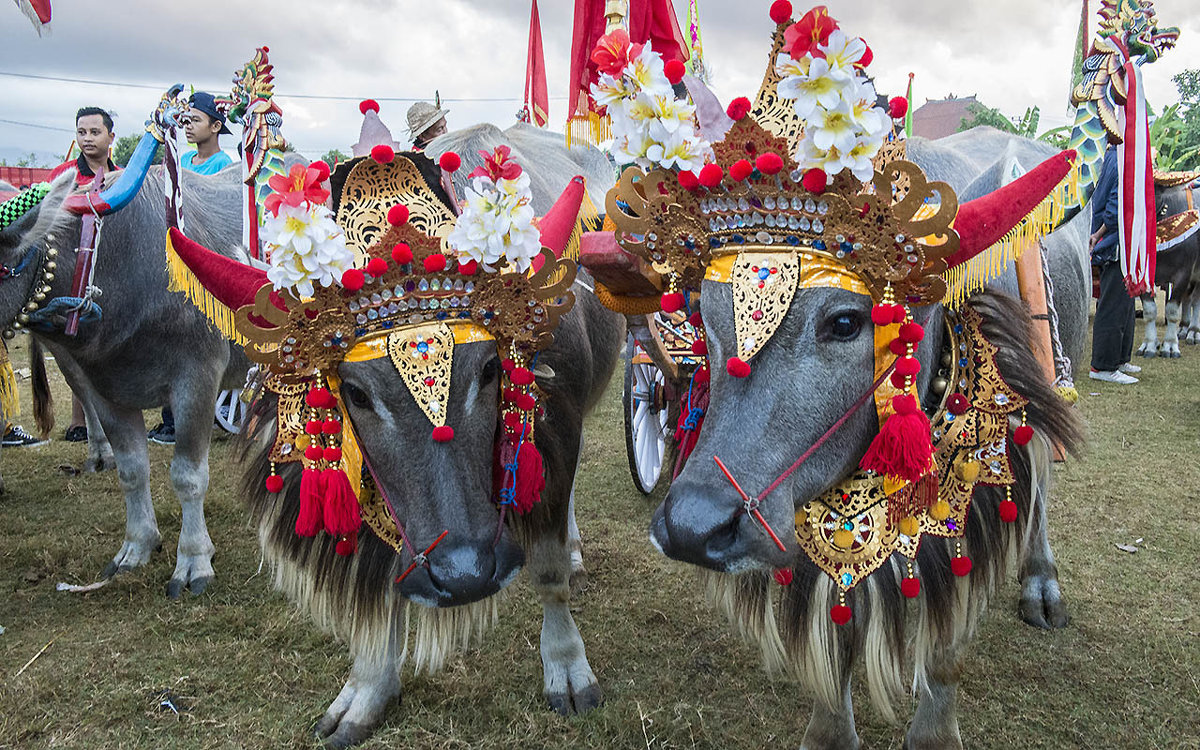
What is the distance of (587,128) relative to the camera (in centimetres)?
339

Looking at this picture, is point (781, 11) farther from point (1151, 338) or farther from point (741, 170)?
point (1151, 338)

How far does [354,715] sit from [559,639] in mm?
820

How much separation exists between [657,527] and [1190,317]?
484 inches

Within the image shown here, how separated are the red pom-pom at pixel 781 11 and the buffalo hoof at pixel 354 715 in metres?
2.65

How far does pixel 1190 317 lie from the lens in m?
10.9

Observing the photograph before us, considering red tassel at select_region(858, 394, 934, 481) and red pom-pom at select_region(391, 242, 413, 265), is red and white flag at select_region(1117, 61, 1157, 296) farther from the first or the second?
red pom-pom at select_region(391, 242, 413, 265)

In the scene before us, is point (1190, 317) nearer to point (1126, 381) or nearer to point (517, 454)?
point (1126, 381)

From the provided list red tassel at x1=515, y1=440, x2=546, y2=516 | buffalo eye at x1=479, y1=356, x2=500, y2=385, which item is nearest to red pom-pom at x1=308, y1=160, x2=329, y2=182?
buffalo eye at x1=479, y1=356, x2=500, y2=385

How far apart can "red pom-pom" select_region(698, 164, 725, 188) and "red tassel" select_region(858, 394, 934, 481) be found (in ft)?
2.32

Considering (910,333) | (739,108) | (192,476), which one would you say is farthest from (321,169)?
(192,476)

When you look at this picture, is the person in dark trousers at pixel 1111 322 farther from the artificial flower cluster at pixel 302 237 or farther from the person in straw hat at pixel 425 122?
the artificial flower cluster at pixel 302 237

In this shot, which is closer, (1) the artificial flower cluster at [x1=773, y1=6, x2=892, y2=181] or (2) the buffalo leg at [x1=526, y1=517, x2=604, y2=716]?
(1) the artificial flower cluster at [x1=773, y1=6, x2=892, y2=181]

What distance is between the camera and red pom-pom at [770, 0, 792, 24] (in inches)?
72.2

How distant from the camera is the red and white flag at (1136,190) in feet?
8.89
